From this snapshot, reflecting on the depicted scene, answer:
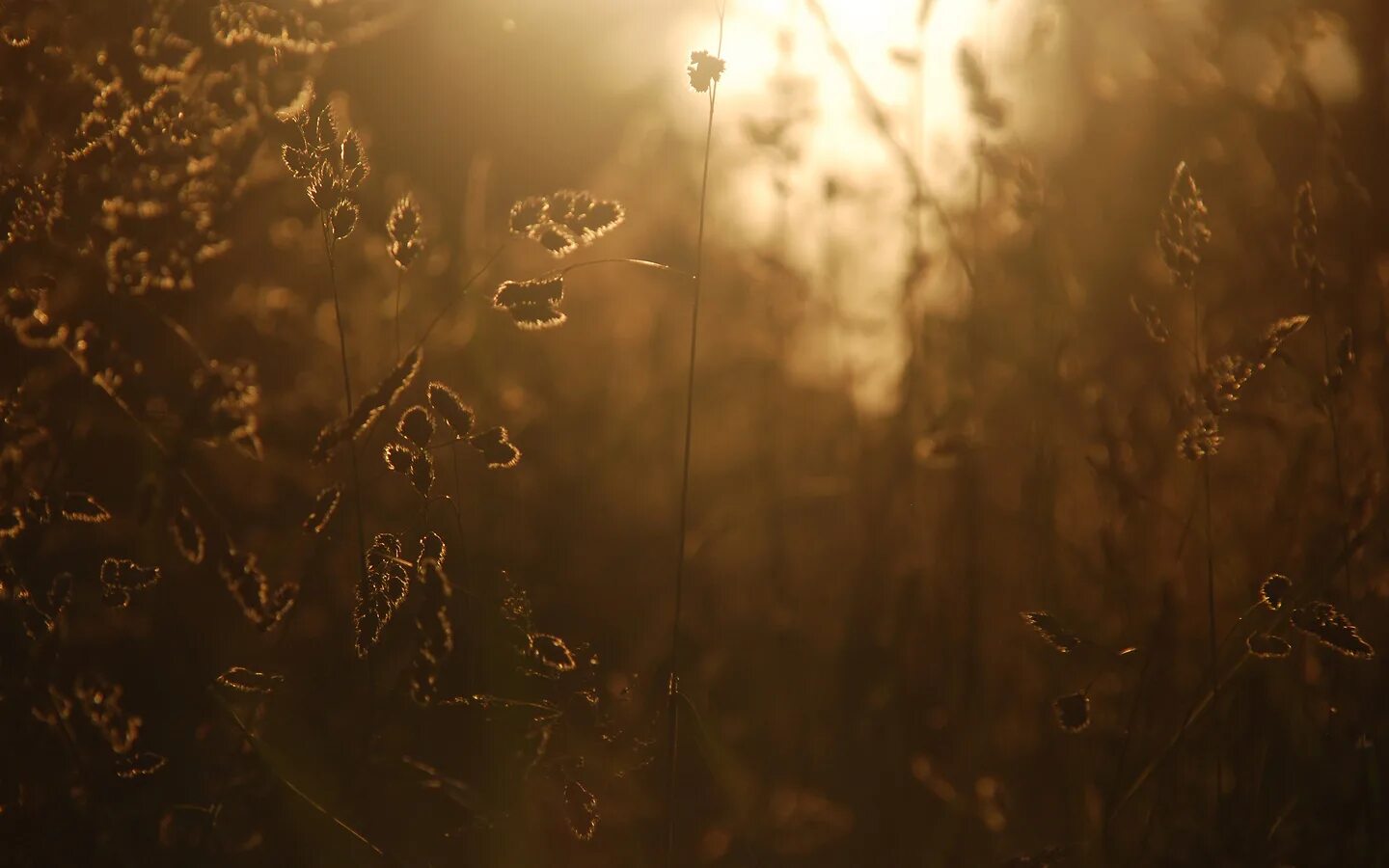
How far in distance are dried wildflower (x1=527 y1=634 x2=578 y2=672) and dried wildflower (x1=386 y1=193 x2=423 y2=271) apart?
34 centimetres

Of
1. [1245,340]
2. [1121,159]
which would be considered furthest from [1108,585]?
[1121,159]

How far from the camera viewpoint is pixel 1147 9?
4.51 feet

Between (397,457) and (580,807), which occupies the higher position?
(397,457)

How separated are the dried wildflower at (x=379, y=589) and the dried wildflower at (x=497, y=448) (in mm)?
105

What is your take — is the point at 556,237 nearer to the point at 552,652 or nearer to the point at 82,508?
the point at 552,652

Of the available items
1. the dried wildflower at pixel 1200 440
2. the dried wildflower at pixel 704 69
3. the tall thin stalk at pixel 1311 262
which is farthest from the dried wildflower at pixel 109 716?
the tall thin stalk at pixel 1311 262

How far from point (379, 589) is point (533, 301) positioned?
0.90ft

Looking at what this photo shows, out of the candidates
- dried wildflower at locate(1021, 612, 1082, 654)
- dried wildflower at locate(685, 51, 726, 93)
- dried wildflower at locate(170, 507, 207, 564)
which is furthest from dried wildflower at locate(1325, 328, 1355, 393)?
dried wildflower at locate(170, 507, 207, 564)

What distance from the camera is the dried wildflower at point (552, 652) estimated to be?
0.90 meters

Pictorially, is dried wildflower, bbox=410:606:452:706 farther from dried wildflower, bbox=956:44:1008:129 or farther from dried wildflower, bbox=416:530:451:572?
dried wildflower, bbox=956:44:1008:129

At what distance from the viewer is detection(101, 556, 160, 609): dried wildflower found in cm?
99

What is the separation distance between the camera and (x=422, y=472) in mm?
898

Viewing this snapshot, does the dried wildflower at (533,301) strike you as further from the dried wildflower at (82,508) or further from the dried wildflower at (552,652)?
the dried wildflower at (82,508)

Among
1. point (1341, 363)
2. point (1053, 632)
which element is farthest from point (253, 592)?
point (1341, 363)
